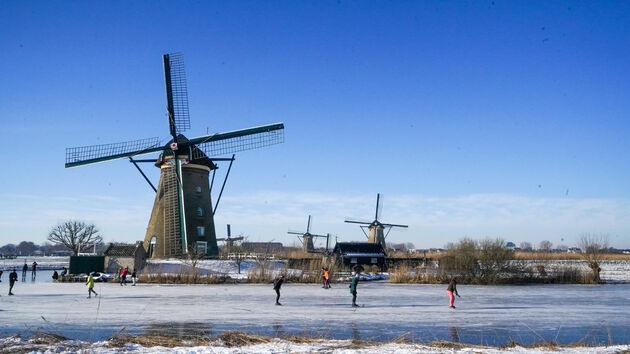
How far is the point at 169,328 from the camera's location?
11984mm

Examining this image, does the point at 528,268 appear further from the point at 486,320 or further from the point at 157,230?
the point at 157,230

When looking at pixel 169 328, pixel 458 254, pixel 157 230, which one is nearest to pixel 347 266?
pixel 458 254

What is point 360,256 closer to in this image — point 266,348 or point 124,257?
point 124,257

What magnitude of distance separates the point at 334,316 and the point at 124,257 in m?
25.3

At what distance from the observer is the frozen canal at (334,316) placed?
1159cm

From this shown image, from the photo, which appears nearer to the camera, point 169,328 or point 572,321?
point 169,328

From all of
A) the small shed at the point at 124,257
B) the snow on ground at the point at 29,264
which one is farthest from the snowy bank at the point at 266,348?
the snow on ground at the point at 29,264

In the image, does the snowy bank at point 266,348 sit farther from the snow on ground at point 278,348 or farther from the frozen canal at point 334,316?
the frozen canal at point 334,316

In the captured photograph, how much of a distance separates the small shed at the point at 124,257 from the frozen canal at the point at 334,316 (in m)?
12.2

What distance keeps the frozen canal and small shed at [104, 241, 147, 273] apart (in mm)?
12213

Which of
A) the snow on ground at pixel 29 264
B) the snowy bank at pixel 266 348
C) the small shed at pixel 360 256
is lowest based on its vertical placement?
the snow on ground at pixel 29 264

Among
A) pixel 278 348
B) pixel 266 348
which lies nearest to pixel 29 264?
Result: pixel 266 348

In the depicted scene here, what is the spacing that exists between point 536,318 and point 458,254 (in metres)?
18.4

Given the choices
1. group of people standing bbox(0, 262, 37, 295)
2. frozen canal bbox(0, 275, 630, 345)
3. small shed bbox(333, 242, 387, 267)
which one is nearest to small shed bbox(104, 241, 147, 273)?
group of people standing bbox(0, 262, 37, 295)
